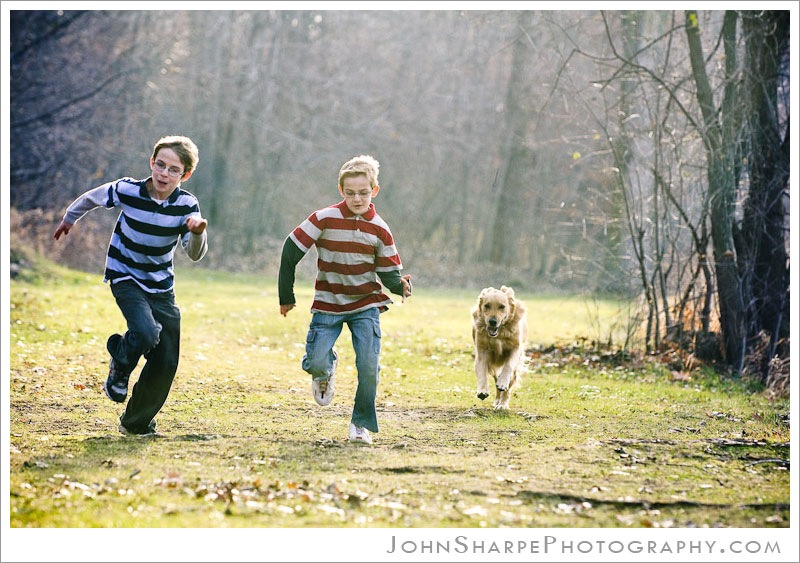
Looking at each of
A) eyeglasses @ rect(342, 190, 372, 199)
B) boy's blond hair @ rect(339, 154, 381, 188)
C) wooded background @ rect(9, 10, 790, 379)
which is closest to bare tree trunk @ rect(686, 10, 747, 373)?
wooded background @ rect(9, 10, 790, 379)

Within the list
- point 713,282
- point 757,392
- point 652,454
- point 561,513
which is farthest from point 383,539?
point 713,282

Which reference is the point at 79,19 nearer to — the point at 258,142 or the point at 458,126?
the point at 258,142

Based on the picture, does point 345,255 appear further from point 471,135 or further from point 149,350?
point 471,135

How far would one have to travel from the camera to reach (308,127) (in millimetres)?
36844

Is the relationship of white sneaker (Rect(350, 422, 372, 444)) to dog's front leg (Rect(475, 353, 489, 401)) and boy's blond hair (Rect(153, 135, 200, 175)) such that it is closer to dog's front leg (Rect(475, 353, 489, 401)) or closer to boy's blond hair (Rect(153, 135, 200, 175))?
dog's front leg (Rect(475, 353, 489, 401))

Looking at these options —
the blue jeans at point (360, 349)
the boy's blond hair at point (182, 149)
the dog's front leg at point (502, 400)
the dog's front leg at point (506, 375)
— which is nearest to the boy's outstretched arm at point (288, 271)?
the blue jeans at point (360, 349)

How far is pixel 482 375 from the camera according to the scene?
8984 mm

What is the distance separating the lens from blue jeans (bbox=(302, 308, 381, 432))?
701 cm

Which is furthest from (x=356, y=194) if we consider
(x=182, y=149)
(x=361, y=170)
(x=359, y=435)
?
(x=359, y=435)

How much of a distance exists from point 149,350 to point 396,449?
1859 millimetres

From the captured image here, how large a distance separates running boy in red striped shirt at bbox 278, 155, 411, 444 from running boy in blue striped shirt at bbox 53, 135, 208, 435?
0.76 metres

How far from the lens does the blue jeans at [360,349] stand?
23.0 ft

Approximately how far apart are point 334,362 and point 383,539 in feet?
8.35

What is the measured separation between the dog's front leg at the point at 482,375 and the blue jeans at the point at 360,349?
1.93m
